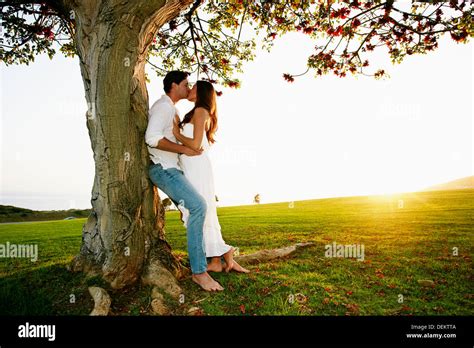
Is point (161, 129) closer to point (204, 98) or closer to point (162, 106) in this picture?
point (162, 106)

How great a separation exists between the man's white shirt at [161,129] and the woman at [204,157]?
16 cm

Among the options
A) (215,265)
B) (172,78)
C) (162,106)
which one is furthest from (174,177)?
(215,265)

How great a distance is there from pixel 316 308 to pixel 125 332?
273cm

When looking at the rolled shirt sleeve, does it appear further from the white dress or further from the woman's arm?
the white dress

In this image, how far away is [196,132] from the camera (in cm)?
554

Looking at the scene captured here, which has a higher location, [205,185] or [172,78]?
[172,78]

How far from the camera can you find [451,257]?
26.7ft

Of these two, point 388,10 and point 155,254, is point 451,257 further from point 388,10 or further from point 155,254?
point 155,254

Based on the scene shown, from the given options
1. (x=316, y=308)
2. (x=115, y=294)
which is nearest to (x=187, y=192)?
(x=115, y=294)

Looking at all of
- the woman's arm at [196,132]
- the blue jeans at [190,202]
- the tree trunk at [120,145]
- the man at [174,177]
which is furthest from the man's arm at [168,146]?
the tree trunk at [120,145]

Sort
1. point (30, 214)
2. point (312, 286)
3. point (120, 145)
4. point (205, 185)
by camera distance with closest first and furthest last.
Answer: point (120, 145) → point (205, 185) → point (312, 286) → point (30, 214)

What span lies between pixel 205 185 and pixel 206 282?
5.11ft

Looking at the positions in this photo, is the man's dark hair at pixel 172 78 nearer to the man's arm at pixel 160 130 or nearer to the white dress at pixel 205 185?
the man's arm at pixel 160 130

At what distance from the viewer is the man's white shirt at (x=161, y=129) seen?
5293 millimetres
